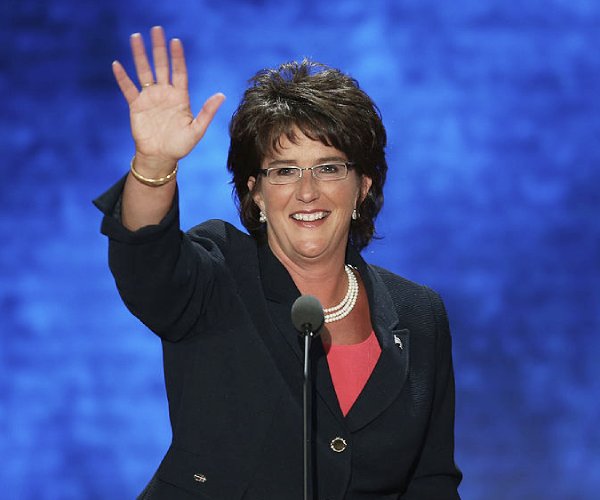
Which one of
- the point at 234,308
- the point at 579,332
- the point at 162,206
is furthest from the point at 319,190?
the point at 579,332

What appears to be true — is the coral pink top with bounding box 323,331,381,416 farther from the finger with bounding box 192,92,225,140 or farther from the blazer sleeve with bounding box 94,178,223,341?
the finger with bounding box 192,92,225,140

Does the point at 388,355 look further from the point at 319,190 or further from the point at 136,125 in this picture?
the point at 136,125

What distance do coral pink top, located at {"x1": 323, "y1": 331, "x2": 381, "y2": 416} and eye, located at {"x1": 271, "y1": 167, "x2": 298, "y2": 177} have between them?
1.13 ft

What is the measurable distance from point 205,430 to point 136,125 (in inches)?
21.9

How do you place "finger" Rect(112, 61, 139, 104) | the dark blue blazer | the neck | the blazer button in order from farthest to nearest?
the neck
the blazer button
the dark blue blazer
"finger" Rect(112, 61, 139, 104)

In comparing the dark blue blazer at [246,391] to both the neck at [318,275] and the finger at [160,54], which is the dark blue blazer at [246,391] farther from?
the finger at [160,54]

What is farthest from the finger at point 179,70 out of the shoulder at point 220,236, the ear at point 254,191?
the ear at point 254,191

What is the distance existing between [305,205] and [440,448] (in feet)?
1.92

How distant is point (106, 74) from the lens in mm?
3084

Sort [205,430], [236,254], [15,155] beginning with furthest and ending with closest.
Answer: [15,155] → [236,254] → [205,430]

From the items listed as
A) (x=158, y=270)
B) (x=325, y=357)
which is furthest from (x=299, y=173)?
(x=158, y=270)

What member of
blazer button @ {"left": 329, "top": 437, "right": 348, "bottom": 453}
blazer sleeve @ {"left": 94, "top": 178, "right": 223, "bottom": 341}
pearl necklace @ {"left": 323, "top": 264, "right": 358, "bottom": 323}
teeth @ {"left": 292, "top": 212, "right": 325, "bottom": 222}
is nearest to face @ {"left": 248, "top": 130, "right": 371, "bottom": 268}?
teeth @ {"left": 292, "top": 212, "right": 325, "bottom": 222}

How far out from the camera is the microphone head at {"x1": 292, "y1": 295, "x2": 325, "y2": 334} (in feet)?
5.46

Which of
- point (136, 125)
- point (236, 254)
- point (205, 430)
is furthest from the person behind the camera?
point (236, 254)
